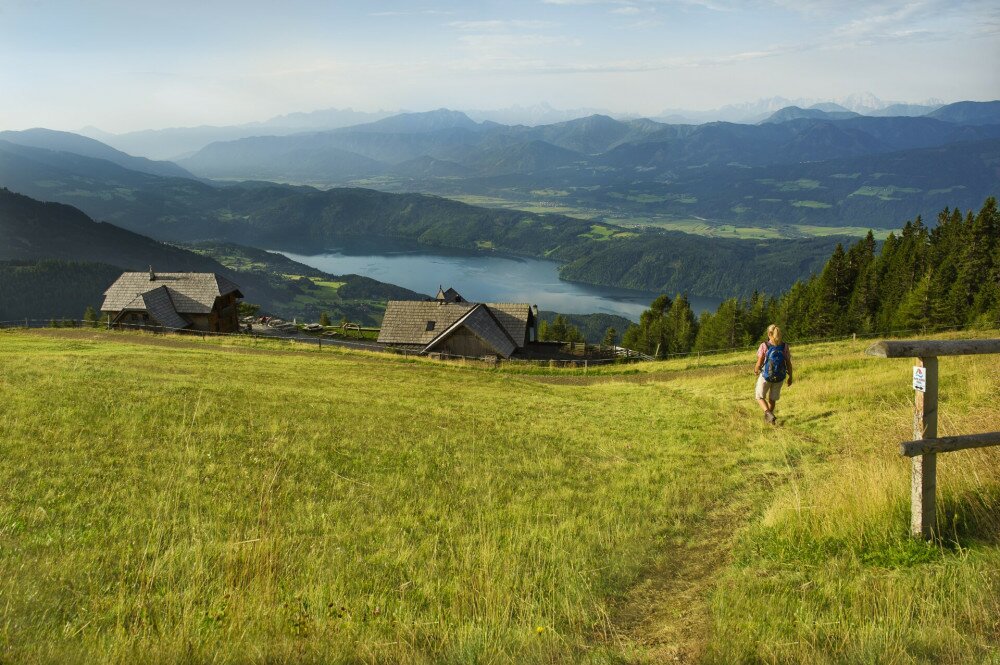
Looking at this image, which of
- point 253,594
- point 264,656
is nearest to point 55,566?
point 253,594

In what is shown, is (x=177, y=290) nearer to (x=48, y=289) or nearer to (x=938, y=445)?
(x=938, y=445)

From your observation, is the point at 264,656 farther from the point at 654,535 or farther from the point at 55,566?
the point at 654,535

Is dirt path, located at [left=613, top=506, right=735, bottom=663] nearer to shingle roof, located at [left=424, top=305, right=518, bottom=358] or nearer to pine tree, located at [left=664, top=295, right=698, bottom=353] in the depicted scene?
shingle roof, located at [left=424, top=305, right=518, bottom=358]

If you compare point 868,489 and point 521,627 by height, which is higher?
point 868,489

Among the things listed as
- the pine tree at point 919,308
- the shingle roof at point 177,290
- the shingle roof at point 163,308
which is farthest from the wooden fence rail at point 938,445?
the pine tree at point 919,308

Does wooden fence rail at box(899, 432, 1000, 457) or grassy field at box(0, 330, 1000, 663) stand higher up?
wooden fence rail at box(899, 432, 1000, 457)

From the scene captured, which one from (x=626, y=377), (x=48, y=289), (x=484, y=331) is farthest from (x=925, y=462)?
(x=48, y=289)

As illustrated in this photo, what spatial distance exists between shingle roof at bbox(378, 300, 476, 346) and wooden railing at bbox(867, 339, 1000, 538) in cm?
4480

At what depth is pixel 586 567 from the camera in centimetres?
676

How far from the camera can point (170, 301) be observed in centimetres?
5638

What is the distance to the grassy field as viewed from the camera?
4902 millimetres

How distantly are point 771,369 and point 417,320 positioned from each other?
40219 millimetres

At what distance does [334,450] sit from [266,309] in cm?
18792

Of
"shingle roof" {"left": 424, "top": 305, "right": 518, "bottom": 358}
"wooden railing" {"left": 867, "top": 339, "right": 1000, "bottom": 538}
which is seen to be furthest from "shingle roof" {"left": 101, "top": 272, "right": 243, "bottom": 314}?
"wooden railing" {"left": 867, "top": 339, "right": 1000, "bottom": 538}
